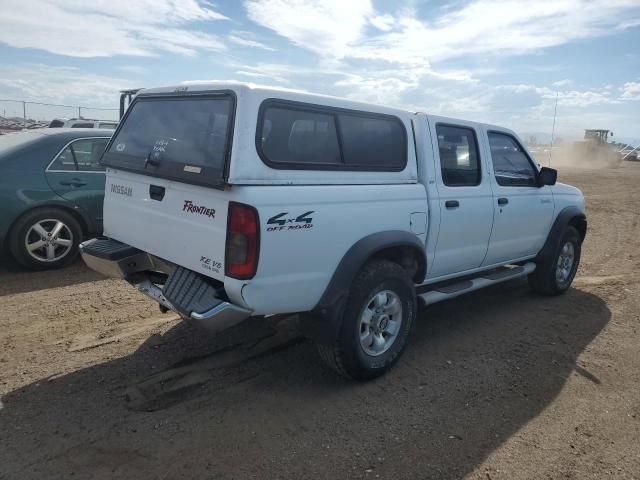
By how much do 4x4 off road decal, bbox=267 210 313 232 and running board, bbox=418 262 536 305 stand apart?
4.89 feet

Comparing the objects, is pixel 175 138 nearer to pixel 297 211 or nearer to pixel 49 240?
pixel 297 211

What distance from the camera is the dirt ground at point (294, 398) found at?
9.29ft

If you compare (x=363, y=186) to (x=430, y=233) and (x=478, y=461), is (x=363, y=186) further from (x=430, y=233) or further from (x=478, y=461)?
(x=478, y=461)

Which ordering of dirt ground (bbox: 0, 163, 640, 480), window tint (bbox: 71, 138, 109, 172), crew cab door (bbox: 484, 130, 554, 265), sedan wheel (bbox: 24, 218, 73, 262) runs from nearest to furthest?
dirt ground (bbox: 0, 163, 640, 480), crew cab door (bbox: 484, 130, 554, 265), sedan wheel (bbox: 24, 218, 73, 262), window tint (bbox: 71, 138, 109, 172)

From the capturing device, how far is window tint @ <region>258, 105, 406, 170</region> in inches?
123

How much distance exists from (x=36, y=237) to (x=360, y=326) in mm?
4174

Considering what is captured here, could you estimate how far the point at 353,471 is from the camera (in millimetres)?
2771

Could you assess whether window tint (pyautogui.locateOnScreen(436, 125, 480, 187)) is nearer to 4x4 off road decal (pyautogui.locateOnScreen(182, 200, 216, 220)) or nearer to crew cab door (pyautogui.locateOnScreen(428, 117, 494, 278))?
crew cab door (pyautogui.locateOnScreen(428, 117, 494, 278))

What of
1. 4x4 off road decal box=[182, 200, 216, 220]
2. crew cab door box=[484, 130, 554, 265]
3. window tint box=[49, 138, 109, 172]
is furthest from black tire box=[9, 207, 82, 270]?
crew cab door box=[484, 130, 554, 265]

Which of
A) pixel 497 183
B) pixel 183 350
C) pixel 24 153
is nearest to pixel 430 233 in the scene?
pixel 497 183

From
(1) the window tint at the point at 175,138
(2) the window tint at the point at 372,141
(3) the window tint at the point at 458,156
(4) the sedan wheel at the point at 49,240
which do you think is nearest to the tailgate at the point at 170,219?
(1) the window tint at the point at 175,138

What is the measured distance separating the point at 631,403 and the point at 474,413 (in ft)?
3.95

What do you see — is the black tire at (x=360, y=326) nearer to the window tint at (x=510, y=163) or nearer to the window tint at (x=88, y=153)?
the window tint at (x=510, y=163)

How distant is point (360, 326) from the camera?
3553 millimetres
